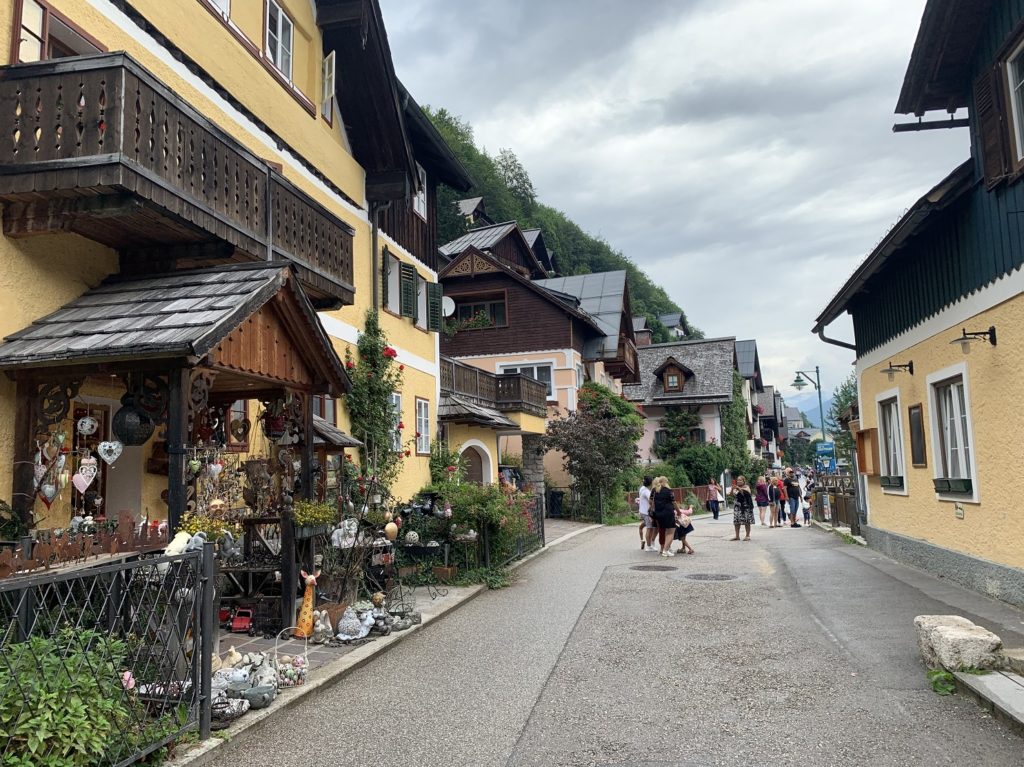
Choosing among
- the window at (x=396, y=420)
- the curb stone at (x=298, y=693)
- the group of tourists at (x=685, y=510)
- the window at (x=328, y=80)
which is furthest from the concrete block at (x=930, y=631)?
the window at (x=328, y=80)

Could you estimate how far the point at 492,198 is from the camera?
2250 inches

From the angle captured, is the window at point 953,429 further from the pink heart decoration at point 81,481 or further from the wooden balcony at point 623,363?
the wooden balcony at point 623,363

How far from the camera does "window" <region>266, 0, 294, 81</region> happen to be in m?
11.6

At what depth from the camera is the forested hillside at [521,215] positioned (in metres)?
48.3

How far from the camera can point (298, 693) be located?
623cm

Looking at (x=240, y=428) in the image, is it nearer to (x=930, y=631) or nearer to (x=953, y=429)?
(x=930, y=631)

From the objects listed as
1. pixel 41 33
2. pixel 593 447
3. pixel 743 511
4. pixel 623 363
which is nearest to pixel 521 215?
pixel 623 363

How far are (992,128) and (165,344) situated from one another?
9.10 m

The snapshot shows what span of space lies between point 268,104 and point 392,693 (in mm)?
8491

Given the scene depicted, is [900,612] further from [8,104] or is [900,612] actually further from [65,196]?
[8,104]

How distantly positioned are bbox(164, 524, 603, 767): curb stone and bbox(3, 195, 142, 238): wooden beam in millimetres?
4161

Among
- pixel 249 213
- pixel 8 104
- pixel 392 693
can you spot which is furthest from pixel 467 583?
pixel 8 104

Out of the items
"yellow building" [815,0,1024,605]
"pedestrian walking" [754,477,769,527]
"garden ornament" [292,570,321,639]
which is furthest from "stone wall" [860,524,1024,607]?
"pedestrian walking" [754,477,769,527]

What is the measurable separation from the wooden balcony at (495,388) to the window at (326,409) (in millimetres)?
7343
